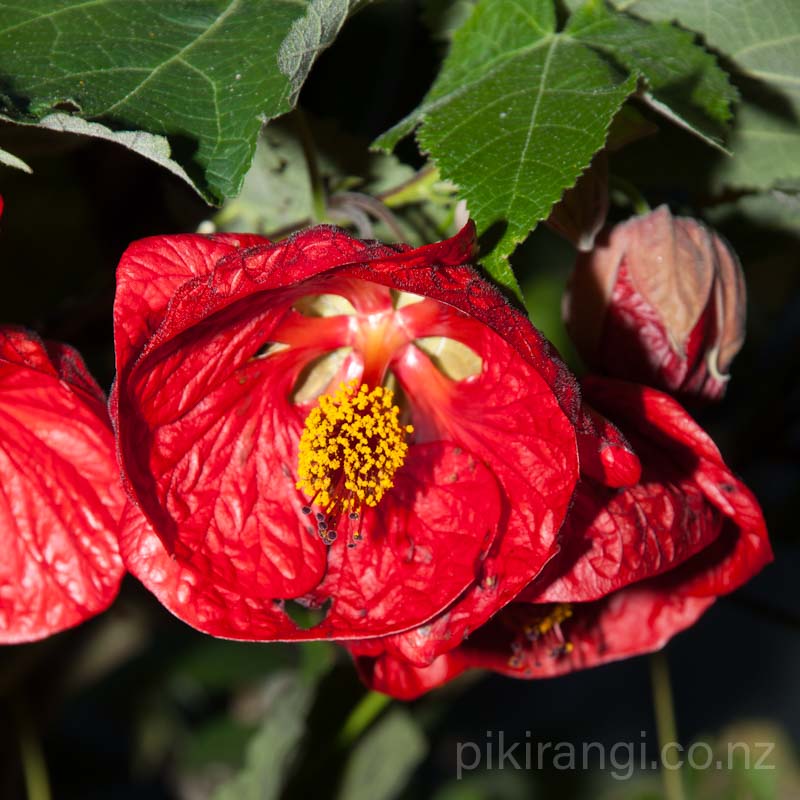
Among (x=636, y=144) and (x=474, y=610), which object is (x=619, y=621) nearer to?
(x=474, y=610)

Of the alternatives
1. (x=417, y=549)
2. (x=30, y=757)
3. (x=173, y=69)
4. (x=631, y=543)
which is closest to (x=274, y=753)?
(x=30, y=757)

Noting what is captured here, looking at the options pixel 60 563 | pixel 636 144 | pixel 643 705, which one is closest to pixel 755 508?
pixel 636 144

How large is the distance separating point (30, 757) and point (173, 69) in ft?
2.68

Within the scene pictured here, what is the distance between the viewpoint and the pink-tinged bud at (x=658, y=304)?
68cm

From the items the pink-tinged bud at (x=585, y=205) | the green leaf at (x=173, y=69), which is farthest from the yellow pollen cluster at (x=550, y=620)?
the green leaf at (x=173, y=69)

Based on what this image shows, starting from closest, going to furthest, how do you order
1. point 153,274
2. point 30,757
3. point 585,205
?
point 153,274
point 585,205
point 30,757

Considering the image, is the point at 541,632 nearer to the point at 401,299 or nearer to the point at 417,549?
the point at 417,549

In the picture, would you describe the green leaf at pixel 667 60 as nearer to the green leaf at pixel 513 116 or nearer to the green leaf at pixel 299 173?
the green leaf at pixel 513 116

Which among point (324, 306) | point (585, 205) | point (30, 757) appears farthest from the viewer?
point (30, 757)

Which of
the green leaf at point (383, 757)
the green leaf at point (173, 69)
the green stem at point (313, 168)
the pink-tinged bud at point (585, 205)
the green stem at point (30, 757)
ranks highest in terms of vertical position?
the green leaf at point (173, 69)

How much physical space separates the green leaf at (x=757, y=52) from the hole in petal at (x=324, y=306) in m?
0.26

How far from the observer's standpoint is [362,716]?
3.10 ft

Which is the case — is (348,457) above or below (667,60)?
below

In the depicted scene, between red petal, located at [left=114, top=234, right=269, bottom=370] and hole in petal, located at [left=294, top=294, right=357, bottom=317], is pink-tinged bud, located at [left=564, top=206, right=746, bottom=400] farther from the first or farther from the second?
red petal, located at [left=114, top=234, right=269, bottom=370]
